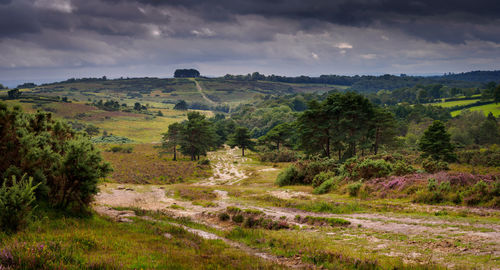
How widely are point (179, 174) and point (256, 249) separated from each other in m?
44.9

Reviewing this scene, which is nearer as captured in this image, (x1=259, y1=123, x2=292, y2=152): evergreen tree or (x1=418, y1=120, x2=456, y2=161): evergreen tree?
(x1=418, y1=120, x2=456, y2=161): evergreen tree

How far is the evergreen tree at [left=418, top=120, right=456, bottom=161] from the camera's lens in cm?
5131

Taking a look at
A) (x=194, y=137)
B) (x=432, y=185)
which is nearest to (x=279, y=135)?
(x=194, y=137)

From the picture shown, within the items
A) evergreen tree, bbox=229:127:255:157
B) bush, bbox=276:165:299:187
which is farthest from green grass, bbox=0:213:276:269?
evergreen tree, bbox=229:127:255:157

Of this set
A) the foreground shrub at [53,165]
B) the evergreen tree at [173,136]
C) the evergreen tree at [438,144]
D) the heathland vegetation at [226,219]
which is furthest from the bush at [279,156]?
the foreground shrub at [53,165]

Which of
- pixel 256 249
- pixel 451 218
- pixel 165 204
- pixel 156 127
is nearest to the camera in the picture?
pixel 256 249

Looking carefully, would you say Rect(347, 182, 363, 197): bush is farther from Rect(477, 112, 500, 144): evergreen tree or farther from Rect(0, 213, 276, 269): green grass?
Rect(477, 112, 500, 144): evergreen tree

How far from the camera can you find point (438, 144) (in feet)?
169

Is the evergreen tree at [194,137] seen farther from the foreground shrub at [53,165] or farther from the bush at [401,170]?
the foreground shrub at [53,165]

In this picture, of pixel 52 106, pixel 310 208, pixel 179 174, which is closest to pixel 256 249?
pixel 310 208

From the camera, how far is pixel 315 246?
1031 centimetres

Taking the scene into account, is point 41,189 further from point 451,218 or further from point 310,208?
point 451,218

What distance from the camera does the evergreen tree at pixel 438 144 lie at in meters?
51.3

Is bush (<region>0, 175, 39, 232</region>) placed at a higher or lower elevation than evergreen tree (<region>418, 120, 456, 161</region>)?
higher
